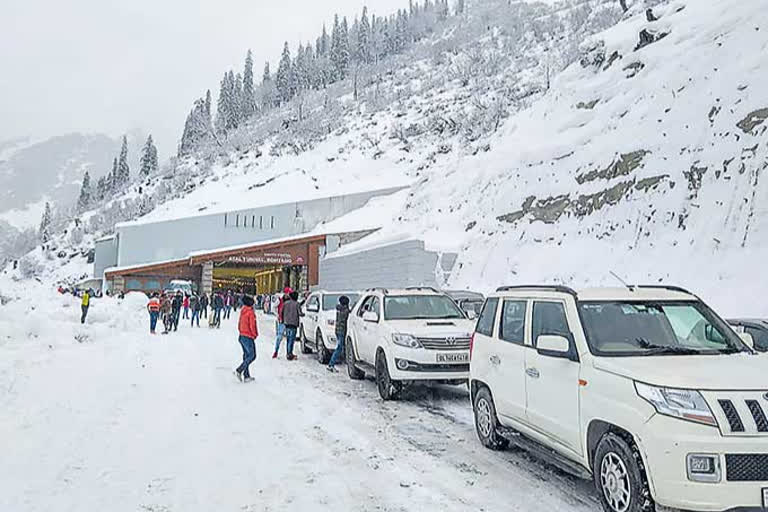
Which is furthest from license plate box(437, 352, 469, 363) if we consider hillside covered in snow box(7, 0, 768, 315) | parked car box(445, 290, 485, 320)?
hillside covered in snow box(7, 0, 768, 315)

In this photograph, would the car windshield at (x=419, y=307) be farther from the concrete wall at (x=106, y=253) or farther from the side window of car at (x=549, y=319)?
the concrete wall at (x=106, y=253)

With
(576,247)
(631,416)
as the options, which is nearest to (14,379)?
(631,416)

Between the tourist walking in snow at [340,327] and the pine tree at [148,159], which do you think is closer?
the tourist walking in snow at [340,327]

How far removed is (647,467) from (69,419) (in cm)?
727

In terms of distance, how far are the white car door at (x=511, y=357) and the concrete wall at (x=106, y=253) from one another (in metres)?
59.1

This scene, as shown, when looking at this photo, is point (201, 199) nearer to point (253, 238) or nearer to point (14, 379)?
point (253, 238)

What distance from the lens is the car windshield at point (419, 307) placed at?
11.0m

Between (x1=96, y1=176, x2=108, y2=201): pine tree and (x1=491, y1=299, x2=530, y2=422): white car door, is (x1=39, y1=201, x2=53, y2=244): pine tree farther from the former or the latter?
(x1=491, y1=299, x2=530, y2=422): white car door

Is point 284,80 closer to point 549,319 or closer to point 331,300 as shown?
point 331,300

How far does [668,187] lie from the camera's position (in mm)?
17328

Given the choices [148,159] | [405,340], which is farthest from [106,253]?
[148,159]

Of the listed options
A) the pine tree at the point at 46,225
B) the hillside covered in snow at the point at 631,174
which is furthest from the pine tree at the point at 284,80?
the hillside covered in snow at the point at 631,174

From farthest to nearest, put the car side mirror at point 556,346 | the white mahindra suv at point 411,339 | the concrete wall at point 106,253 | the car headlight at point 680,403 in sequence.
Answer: the concrete wall at point 106,253
the white mahindra suv at point 411,339
the car side mirror at point 556,346
the car headlight at point 680,403

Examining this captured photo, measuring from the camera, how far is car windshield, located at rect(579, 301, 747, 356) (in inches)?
201
